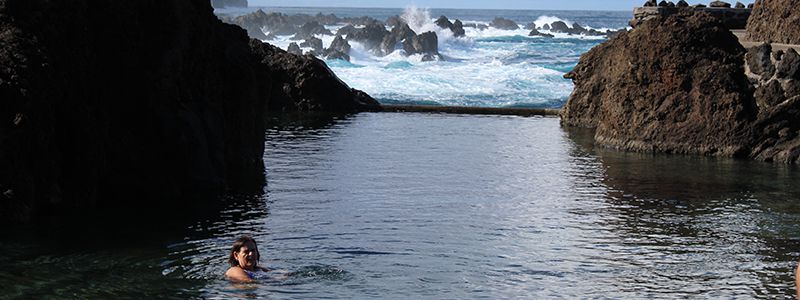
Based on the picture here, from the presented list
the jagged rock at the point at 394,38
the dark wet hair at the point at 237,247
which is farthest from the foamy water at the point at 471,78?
the dark wet hair at the point at 237,247

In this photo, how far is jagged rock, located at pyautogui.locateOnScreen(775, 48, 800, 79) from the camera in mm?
29219

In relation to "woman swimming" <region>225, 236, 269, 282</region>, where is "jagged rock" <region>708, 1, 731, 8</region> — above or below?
above

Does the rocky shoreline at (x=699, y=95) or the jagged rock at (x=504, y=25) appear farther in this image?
the jagged rock at (x=504, y=25)

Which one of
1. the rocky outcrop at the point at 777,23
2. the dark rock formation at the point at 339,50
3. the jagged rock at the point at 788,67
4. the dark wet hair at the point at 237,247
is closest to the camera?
the dark wet hair at the point at 237,247

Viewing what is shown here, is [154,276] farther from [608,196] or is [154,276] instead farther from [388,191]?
[608,196]

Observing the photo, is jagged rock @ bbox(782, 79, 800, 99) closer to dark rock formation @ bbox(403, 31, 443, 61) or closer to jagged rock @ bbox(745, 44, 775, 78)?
jagged rock @ bbox(745, 44, 775, 78)

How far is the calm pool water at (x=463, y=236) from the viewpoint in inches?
578

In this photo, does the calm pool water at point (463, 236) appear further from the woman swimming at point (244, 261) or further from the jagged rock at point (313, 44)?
the jagged rock at point (313, 44)

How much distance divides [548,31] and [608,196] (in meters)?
115

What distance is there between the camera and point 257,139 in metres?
26.0

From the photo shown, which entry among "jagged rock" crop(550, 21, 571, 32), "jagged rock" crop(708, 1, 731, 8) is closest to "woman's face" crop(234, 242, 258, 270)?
"jagged rock" crop(708, 1, 731, 8)

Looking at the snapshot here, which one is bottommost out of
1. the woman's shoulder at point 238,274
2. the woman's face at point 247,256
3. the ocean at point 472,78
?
the ocean at point 472,78

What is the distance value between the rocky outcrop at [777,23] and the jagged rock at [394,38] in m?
61.7

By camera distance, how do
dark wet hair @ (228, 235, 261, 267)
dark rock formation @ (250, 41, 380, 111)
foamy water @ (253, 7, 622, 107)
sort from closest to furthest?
1. dark wet hair @ (228, 235, 261, 267)
2. dark rock formation @ (250, 41, 380, 111)
3. foamy water @ (253, 7, 622, 107)
